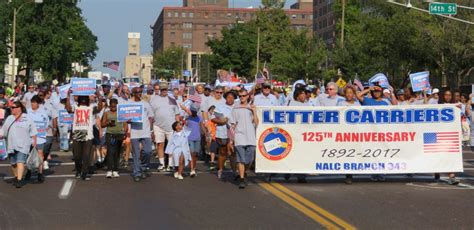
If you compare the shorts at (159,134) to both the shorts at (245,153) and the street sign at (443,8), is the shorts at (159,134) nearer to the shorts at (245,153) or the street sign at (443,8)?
the shorts at (245,153)

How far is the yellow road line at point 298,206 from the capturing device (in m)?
9.37

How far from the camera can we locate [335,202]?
1117cm

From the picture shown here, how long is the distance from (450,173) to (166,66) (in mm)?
128605

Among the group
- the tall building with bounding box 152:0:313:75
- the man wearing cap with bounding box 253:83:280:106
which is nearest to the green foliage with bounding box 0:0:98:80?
the man wearing cap with bounding box 253:83:280:106

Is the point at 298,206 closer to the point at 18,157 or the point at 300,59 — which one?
the point at 18,157

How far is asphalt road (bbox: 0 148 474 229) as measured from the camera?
9.48 m

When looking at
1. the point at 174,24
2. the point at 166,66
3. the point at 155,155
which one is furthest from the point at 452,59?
the point at 174,24

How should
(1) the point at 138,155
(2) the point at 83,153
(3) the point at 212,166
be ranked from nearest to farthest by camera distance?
(1) the point at 138,155, (2) the point at 83,153, (3) the point at 212,166

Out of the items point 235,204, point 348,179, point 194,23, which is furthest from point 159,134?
point 194,23

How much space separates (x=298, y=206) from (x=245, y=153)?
2.66 m

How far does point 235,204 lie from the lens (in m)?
11.1

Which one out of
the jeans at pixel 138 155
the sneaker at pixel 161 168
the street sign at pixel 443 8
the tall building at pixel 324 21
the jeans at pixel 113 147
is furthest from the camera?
the tall building at pixel 324 21

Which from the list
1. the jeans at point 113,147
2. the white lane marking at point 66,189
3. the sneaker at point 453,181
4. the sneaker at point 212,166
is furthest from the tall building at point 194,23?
the sneaker at point 453,181

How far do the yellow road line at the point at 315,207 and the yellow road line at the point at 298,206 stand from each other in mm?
92
